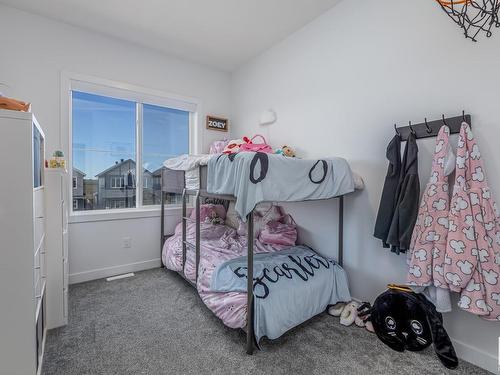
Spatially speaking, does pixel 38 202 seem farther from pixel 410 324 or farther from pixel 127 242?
pixel 410 324

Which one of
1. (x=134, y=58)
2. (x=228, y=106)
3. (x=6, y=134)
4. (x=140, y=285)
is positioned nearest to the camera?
(x=6, y=134)

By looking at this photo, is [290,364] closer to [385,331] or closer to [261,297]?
[261,297]

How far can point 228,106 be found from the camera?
12.5 ft

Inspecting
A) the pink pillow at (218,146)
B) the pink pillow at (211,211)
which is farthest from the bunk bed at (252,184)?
the pink pillow at (218,146)

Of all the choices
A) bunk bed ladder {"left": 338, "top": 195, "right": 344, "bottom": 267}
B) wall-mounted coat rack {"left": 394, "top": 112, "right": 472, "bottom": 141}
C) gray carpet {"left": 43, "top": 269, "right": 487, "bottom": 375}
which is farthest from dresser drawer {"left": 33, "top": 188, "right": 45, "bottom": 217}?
wall-mounted coat rack {"left": 394, "top": 112, "right": 472, "bottom": 141}

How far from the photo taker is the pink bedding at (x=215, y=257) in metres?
1.75

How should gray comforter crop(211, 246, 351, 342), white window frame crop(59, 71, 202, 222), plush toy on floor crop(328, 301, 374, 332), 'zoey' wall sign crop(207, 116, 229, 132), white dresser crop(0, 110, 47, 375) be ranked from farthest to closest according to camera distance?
'zoey' wall sign crop(207, 116, 229, 132) < white window frame crop(59, 71, 202, 222) < plush toy on floor crop(328, 301, 374, 332) < gray comforter crop(211, 246, 351, 342) < white dresser crop(0, 110, 47, 375)

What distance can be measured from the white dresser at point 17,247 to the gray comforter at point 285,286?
1091 millimetres

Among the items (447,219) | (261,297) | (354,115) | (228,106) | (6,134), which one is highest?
(228,106)

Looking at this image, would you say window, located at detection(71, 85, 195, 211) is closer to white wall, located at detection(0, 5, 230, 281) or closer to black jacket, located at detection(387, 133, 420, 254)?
white wall, located at detection(0, 5, 230, 281)

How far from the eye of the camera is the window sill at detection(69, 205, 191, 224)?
108 inches

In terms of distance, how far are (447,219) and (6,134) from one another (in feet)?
7.95

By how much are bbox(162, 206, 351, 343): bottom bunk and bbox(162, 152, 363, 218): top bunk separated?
58 cm

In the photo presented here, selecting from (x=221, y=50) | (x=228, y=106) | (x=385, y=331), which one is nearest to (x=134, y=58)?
(x=221, y=50)
